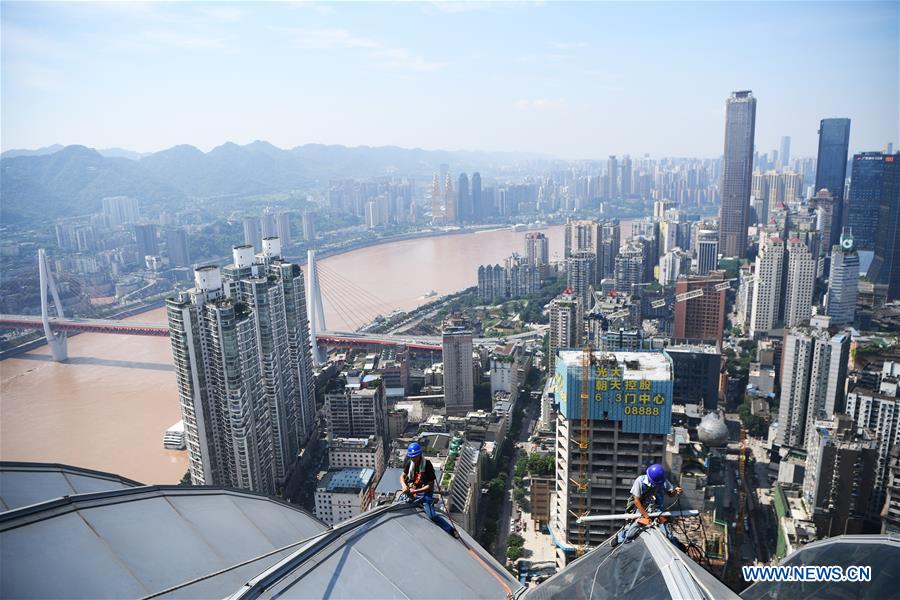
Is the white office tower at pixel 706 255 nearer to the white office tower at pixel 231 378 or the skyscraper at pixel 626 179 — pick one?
the white office tower at pixel 231 378

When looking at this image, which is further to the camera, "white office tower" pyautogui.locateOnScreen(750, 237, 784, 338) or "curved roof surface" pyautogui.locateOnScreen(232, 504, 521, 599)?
"white office tower" pyautogui.locateOnScreen(750, 237, 784, 338)

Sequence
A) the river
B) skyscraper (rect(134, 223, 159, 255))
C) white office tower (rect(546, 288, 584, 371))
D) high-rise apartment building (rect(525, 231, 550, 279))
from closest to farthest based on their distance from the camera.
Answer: the river → white office tower (rect(546, 288, 584, 371)) → skyscraper (rect(134, 223, 159, 255)) → high-rise apartment building (rect(525, 231, 550, 279))

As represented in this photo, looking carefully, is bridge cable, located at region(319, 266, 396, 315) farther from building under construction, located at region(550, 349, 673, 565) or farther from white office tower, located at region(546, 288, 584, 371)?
building under construction, located at region(550, 349, 673, 565)

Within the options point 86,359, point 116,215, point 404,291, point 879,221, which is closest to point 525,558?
point 86,359

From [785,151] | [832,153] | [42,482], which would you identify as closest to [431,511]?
[42,482]

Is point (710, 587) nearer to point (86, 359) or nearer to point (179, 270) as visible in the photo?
point (86, 359)

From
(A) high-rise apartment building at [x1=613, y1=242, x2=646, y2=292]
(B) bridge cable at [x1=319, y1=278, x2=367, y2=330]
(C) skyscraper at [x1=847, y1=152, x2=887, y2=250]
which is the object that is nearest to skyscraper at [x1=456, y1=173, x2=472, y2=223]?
(B) bridge cable at [x1=319, y1=278, x2=367, y2=330]
